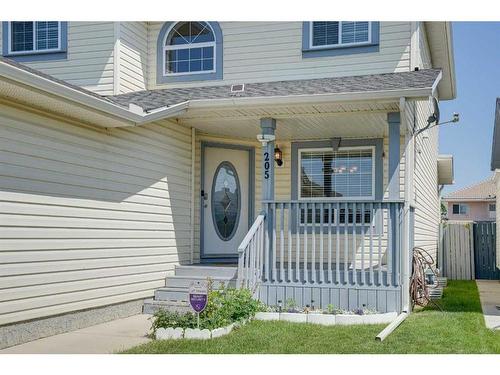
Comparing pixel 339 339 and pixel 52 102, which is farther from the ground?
pixel 52 102

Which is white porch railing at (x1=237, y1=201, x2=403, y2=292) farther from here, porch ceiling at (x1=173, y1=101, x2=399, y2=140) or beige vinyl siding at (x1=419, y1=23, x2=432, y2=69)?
beige vinyl siding at (x1=419, y1=23, x2=432, y2=69)

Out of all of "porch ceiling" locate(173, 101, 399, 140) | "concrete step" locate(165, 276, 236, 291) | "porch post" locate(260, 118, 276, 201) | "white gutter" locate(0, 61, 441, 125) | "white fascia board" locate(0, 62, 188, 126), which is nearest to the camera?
"white fascia board" locate(0, 62, 188, 126)

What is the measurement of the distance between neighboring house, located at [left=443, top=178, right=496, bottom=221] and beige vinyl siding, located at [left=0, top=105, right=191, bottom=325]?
14.5 meters

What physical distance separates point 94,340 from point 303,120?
4062 mm

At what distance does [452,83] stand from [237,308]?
8883mm

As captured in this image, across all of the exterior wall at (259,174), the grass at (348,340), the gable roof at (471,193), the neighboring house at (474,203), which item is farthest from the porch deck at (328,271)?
the gable roof at (471,193)

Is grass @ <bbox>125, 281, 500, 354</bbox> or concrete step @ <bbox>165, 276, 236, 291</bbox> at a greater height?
concrete step @ <bbox>165, 276, 236, 291</bbox>

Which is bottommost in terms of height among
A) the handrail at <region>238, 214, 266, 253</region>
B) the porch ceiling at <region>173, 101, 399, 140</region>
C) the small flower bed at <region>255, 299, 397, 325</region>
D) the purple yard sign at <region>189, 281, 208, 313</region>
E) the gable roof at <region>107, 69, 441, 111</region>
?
the small flower bed at <region>255, 299, 397, 325</region>

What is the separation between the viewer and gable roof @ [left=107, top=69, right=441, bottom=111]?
24.4 ft

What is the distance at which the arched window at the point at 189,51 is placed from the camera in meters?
9.53

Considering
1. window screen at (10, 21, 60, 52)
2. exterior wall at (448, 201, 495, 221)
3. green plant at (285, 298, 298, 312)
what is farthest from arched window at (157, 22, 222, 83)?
Answer: exterior wall at (448, 201, 495, 221)
